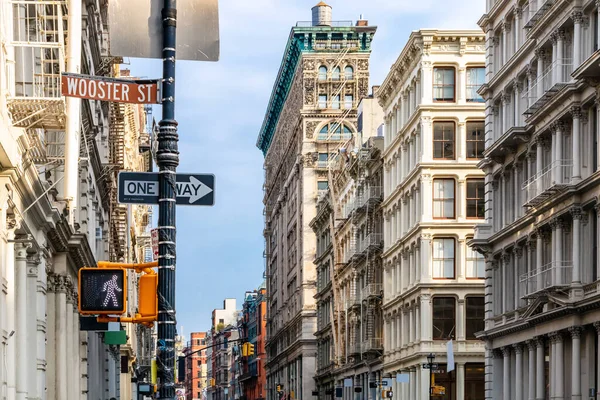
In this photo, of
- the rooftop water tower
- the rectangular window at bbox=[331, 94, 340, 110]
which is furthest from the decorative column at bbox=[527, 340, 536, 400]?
the rooftop water tower

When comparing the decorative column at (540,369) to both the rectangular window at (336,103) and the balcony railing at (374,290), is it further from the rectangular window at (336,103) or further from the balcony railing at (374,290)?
the rectangular window at (336,103)

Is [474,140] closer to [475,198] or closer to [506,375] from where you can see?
[475,198]

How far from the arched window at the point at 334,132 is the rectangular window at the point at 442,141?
58.2 metres

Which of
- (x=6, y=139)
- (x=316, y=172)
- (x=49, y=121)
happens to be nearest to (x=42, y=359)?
(x=49, y=121)

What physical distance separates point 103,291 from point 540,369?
3623 cm

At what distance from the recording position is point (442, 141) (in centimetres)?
7806

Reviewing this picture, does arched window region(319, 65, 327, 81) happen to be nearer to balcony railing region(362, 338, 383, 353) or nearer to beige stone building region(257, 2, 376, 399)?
beige stone building region(257, 2, 376, 399)

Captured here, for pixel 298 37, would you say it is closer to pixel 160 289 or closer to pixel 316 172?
pixel 316 172

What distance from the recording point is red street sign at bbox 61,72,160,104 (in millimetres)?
17672

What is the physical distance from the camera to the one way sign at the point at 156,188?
1772 cm

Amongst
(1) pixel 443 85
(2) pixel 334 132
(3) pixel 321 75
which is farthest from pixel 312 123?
(1) pixel 443 85

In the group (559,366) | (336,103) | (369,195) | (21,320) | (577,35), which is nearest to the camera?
(21,320)

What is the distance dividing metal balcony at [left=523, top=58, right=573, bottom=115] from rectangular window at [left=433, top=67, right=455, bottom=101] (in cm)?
2454

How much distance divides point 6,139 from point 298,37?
114 meters
